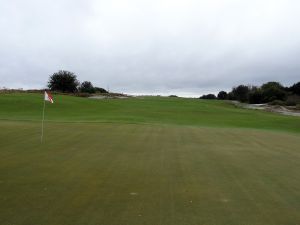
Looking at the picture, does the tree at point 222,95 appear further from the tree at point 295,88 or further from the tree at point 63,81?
the tree at point 63,81

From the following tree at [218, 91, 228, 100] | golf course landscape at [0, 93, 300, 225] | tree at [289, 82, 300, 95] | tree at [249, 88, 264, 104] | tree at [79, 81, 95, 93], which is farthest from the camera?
tree at [218, 91, 228, 100]

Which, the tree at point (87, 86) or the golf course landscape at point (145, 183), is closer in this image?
the golf course landscape at point (145, 183)

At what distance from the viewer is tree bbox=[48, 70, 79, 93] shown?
8050 cm

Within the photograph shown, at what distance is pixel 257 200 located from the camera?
7812mm

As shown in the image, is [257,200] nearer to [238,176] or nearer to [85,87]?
[238,176]

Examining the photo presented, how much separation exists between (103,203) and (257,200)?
9.13 ft

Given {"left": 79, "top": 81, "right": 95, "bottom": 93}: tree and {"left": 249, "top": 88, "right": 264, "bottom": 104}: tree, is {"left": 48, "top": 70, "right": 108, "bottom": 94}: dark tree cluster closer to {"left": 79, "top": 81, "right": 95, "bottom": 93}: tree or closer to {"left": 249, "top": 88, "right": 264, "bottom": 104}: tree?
{"left": 79, "top": 81, "right": 95, "bottom": 93}: tree

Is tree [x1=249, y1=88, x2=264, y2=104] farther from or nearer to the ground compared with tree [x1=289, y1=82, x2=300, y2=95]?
nearer to the ground

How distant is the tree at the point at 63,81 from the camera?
8050cm

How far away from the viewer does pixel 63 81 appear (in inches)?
3191

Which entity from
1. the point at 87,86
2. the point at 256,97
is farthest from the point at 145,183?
the point at 87,86

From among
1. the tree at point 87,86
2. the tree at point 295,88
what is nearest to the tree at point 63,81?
the tree at point 87,86

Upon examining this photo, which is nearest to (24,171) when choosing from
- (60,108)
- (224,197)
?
(224,197)

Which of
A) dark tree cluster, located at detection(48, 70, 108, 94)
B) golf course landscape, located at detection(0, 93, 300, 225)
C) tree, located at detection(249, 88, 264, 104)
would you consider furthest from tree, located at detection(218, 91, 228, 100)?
golf course landscape, located at detection(0, 93, 300, 225)
